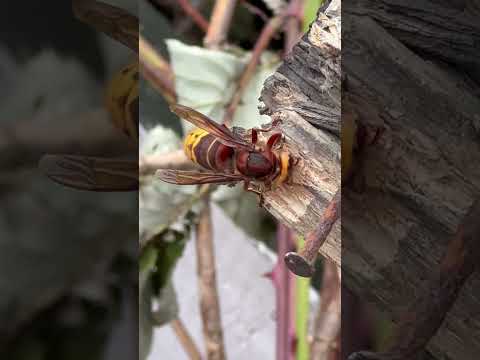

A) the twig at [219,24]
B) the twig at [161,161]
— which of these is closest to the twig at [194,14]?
the twig at [219,24]

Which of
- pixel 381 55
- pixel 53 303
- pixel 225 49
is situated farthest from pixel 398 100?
pixel 225 49

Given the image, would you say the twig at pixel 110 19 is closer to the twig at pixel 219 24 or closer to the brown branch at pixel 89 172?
the brown branch at pixel 89 172

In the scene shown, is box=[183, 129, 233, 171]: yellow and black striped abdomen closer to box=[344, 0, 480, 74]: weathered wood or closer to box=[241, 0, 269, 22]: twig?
box=[344, 0, 480, 74]: weathered wood

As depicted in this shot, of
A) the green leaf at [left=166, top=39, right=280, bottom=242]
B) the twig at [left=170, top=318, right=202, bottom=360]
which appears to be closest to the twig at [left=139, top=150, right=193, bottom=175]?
the green leaf at [left=166, top=39, right=280, bottom=242]

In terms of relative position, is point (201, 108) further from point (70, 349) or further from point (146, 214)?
point (70, 349)

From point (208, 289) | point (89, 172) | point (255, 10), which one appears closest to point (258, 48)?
point (255, 10)

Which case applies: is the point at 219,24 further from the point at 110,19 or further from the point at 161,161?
the point at 110,19
